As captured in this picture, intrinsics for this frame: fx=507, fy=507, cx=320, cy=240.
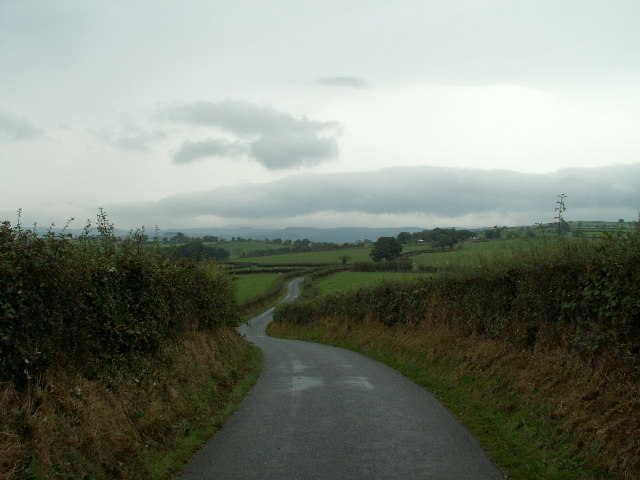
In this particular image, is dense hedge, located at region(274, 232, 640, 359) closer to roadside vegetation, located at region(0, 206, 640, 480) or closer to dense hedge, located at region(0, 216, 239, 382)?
roadside vegetation, located at region(0, 206, 640, 480)

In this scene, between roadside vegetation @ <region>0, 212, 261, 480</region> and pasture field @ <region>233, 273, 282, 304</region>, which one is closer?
roadside vegetation @ <region>0, 212, 261, 480</region>

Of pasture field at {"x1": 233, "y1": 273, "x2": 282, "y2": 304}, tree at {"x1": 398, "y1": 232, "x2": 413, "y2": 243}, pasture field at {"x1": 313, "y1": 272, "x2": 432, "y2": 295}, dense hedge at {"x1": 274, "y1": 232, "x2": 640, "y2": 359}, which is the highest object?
tree at {"x1": 398, "y1": 232, "x2": 413, "y2": 243}

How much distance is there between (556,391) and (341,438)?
13.4 feet

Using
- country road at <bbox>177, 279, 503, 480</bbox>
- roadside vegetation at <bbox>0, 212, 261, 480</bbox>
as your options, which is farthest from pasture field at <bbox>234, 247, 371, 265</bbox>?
roadside vegetation at <bbox>0, 212, 261, 480</bbox>

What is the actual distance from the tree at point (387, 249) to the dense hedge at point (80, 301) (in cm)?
6836

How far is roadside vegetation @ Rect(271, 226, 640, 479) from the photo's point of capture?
7.44 metres

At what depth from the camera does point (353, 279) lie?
2697 inches

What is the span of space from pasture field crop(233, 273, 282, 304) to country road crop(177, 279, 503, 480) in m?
53.2

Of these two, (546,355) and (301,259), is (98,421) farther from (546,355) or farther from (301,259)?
(301,259)

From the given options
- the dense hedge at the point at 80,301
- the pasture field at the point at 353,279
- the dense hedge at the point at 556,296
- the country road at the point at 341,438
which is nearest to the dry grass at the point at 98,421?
the dense hedge at the point at 80,301

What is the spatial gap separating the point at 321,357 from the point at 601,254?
42.7ft

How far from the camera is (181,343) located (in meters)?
12.8

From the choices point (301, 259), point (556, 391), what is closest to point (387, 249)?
point (301, 259)

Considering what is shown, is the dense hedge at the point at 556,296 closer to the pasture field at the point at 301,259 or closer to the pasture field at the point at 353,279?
the pasture field at the point at 353,279
